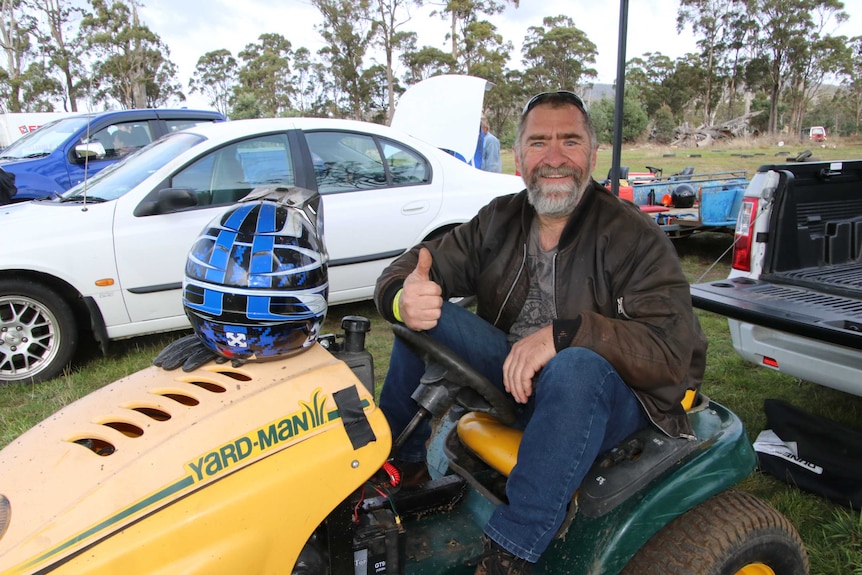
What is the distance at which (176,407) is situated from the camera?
133cm

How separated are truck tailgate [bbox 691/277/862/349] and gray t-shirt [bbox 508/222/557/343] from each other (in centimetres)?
119

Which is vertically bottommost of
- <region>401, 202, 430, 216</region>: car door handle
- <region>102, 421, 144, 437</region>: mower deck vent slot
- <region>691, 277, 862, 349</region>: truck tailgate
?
<region>691, 277, 862, 349</region>: truck tailgate

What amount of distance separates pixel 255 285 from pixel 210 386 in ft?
0.88

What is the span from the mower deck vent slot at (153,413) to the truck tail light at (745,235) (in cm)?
289

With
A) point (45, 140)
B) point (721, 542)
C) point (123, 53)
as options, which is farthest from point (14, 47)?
point (721, 542)

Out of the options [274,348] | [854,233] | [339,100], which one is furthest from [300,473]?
[339,100]

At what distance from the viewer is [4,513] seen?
115 cm

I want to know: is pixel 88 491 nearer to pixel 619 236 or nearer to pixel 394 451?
pixel 394 451

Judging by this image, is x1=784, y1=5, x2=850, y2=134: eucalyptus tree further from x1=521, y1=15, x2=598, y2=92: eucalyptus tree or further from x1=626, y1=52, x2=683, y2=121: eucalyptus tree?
x1=626, y1=52, x2=683, y2=121: eucalyptus tree

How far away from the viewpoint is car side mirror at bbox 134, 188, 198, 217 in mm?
3799

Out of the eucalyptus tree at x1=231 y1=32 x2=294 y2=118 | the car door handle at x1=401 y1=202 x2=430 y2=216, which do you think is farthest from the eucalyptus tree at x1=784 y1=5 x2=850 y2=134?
the eucalyptus tree at x1=231 y1=32 x2=294 y2=118

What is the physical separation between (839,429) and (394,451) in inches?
78.2

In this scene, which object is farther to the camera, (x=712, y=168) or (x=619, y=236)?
(x=712, y=168)

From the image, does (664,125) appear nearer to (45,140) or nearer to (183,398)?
(45,140)
